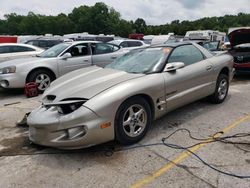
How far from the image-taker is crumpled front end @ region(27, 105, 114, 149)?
353 centimetres

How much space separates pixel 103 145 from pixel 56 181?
1.01 meters

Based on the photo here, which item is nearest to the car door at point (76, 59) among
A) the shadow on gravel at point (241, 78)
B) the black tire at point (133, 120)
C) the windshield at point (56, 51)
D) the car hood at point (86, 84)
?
the windshield at point (56, 51)

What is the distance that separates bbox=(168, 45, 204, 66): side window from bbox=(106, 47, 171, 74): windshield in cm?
15

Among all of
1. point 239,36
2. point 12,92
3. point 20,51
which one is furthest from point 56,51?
point 239,36

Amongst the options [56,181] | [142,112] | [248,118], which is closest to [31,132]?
[56,181]

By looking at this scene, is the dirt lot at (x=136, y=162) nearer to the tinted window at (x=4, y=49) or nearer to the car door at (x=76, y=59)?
the car door at (x=76, y=59)

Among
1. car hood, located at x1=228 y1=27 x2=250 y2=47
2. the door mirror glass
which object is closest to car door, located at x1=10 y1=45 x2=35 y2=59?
the door mirror glass

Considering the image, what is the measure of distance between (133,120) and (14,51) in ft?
25.6

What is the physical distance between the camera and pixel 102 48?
907 centimetres

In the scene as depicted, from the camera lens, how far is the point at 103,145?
4.08 metres

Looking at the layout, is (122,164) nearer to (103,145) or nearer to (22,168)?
(103,145)

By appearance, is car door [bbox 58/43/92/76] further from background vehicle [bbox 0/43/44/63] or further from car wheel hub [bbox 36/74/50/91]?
background vehicle [bbox 0/43/44/63]

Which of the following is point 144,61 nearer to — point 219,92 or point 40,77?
point 219,92

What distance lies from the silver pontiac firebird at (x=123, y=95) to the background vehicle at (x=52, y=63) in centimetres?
315
